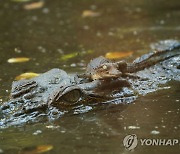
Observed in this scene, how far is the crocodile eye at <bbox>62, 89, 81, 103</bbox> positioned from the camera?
13.5 ft

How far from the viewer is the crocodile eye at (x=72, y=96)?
4120 millimetres

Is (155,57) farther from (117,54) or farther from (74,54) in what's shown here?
(74,54)

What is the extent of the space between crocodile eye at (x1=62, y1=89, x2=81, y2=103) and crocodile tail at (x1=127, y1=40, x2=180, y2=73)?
31.2 inches

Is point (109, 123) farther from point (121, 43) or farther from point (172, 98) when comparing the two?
point (121, 43)

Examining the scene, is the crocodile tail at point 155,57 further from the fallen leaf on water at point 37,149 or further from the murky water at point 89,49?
the fallen leaf on water at point 37,149

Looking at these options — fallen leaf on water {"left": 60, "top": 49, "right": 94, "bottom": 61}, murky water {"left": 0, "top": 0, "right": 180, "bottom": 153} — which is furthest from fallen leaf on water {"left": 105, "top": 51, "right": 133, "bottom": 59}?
fallen leaf on water {"left": 60, "top": 49, "right": 94, "bottom": 61}

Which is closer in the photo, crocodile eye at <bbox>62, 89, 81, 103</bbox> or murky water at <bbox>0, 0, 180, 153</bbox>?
murky water at <bbox>0, 0, 180, 153</bbox>

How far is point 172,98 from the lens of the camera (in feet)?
14.4

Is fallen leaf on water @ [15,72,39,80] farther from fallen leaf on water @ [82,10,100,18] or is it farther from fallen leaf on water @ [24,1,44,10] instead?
fallen leaf on water @ [24,1,44,10]

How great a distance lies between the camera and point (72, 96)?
13.6ft

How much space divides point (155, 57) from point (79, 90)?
4.47 ft

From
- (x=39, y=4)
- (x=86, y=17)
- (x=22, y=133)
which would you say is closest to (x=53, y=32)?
(x=86, y=17)

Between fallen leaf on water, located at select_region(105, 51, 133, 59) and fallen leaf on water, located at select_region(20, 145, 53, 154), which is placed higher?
fallen leaf on water, located at select_region(105, 51, 133, 59)

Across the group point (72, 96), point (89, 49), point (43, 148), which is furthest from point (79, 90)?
point (89, 49)
